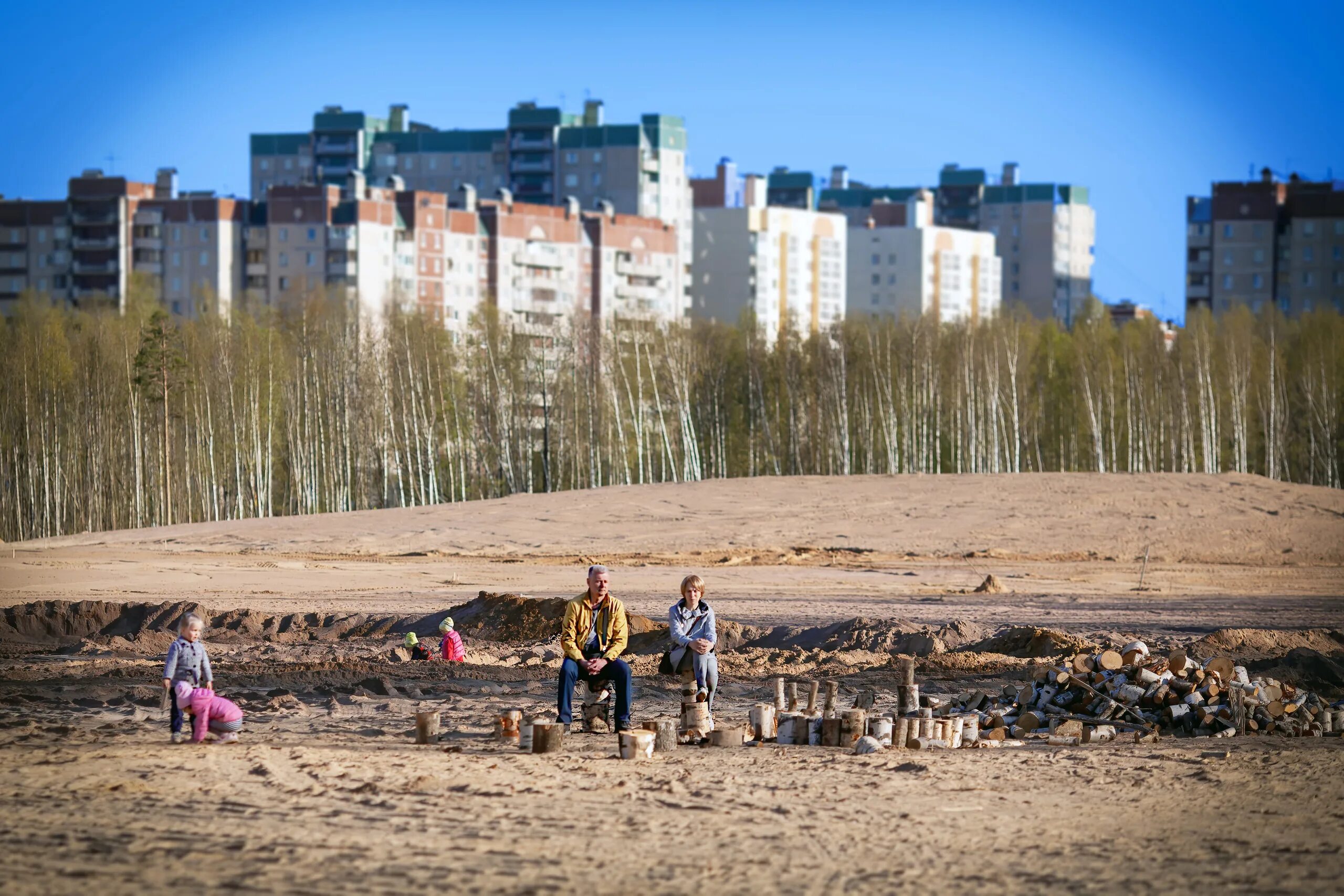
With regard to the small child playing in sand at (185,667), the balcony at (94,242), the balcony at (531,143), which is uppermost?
the balcony at (531,143)

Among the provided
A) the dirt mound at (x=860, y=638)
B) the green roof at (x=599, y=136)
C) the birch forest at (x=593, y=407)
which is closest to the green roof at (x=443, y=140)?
the green roof at (x=599, y=136)

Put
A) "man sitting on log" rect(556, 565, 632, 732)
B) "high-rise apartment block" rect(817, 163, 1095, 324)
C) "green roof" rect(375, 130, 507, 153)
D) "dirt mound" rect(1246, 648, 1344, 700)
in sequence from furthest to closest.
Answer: "high-rise apartment block" rect(817, 163, 1095, 324) → "green roof" rect(375, 130, 507, 153) → "dirt mound" rect(1246, 648, 1344, 700) → "man sitting on log" rect(556, 565, 632, 732)

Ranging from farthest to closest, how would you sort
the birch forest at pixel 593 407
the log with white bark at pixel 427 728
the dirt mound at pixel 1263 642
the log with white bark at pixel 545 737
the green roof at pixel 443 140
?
the green roof at pixel 443 140
the birch forest at pixel 593 407
the dirt mound at pixel 1263 642
the log with white bark at pixel 427 728
the log with white bark at pixel 545 737

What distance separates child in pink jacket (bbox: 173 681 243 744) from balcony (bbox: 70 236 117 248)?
302 feet

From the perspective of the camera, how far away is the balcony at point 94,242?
325ft

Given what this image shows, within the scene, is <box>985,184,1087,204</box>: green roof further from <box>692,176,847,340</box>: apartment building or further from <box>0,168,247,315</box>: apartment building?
<box>0,168,247,315</box>: apartment building

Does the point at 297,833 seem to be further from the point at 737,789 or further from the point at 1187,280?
the point at 1187,280

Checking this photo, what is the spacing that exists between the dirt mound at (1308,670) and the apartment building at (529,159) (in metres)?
93.4

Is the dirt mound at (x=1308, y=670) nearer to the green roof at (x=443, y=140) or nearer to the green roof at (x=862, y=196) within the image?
the green roof at (x=443, y=140)

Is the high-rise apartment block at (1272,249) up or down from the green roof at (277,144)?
down

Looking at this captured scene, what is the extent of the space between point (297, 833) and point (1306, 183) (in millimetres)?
109341

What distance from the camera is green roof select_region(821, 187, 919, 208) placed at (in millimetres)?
153625

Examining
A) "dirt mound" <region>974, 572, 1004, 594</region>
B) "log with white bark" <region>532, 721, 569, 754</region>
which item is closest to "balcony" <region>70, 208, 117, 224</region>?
"dirt mound" <region>974, 572, 1004, 594</region>

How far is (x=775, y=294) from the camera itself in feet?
388
